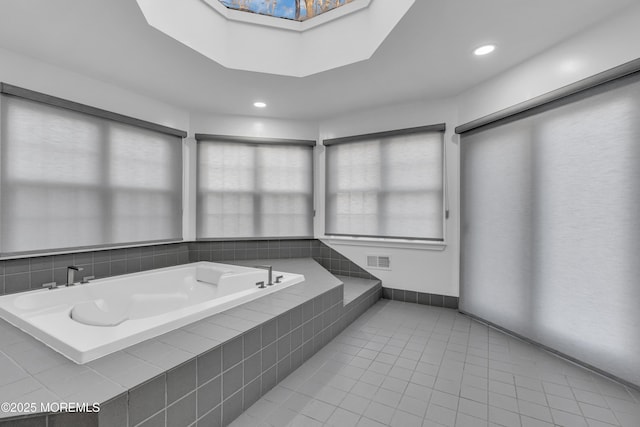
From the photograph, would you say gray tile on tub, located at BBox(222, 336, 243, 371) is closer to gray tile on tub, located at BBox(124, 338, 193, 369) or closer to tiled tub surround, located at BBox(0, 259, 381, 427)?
tiled tub surround, located at BBox(0, 259, 381, 427)

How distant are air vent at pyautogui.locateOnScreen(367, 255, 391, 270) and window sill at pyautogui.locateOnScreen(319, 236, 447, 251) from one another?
131mm

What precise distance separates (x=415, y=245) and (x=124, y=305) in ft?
9.22

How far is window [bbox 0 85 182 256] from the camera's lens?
2.07m

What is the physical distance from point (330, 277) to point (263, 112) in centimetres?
210

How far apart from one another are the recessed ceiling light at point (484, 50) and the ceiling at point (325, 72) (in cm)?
5

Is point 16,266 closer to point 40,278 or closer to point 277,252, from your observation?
point 40,278

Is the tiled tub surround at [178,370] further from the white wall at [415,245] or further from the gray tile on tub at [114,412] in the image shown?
the white wall at [415,245]

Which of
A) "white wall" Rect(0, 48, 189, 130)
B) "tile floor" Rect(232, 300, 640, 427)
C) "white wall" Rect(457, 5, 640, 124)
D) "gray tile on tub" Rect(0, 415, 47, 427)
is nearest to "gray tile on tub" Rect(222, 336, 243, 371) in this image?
"tile floor" Rect(232, 300, 640, 427)

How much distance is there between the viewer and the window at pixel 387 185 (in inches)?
121

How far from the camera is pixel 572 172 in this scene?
197 centimetres

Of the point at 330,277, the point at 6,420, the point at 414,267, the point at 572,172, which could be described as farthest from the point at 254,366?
the point at 572,172

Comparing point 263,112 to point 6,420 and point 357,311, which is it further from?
point 6,420

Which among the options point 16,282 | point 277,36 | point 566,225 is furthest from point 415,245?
point 16,282

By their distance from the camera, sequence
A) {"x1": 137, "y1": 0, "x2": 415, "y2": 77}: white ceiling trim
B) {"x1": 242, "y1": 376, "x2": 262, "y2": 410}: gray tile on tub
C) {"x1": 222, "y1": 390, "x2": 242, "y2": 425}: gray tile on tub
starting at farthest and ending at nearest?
1. {"x1": 137, "y1": 0, "x2": 415, "y2": 77}: white ceiling trim
2. {"x1": 242, "y1": 376, "x2": 262, "y2": 410}: gray tile on tub
3. {"x1": 222, "y1": 390, "x2": 242, "y2": 425}: gray tile on tub
